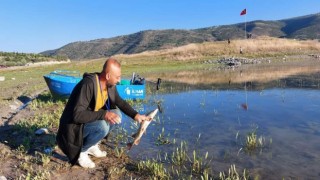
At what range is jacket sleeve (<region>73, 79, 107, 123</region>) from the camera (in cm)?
666

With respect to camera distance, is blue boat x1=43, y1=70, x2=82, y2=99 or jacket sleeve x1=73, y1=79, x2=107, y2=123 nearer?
jacket sleeve x1=73, y1=79, x2=107, y2=123

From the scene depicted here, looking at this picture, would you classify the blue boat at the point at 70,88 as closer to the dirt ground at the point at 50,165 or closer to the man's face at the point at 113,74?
the dirt ground at the point at 50,165

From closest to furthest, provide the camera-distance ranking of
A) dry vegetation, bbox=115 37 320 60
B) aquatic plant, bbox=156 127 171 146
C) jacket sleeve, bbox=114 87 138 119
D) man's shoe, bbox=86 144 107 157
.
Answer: jacket sleeve, bbox=114 87 138 119, man's shoe, bbox=86 144 107 157, aquatic plant, bbox=156 127 171 146, dry vegetation, bbox=115 37 320 60

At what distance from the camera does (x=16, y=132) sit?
10438mm

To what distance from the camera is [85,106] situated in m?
6.74

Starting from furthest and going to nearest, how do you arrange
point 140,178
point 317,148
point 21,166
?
point 317,148 < point 21,166 < point 140,178

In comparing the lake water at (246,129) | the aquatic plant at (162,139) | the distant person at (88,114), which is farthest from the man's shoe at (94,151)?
the aquatic plant at (162,139)

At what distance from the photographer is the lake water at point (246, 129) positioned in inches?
307

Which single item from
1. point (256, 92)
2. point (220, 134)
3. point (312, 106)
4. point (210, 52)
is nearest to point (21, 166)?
point (220, 134)

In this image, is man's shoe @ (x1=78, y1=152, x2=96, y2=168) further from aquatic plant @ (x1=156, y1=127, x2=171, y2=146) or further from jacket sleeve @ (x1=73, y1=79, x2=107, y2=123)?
aquatic plant @ (x1=156, y1=127, x2=171, y2=146)

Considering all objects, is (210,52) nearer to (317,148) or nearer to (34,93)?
(34,93)

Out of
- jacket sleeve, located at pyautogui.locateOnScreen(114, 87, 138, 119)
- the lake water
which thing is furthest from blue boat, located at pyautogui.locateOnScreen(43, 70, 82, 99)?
jacket sleeve, located at pyautogui.locateOnScreen(114, 87, 138, 119)

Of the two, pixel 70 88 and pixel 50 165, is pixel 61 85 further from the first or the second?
pixel 50 165

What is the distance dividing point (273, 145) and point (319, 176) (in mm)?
2271
